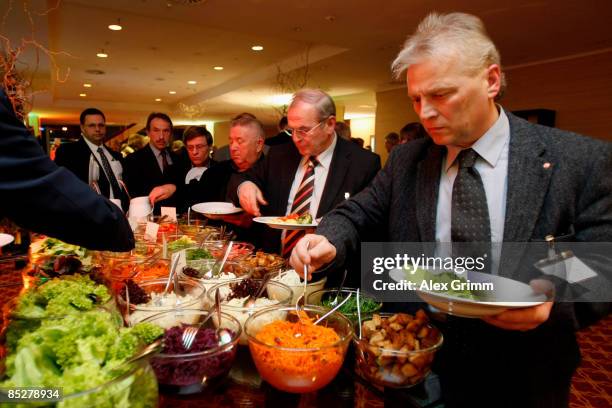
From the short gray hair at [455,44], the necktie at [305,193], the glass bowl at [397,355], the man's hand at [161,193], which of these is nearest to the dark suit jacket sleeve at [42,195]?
the glass bowl at [397,355]

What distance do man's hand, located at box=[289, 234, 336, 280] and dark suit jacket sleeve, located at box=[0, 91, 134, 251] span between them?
0.52 meters

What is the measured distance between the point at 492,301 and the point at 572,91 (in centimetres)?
795

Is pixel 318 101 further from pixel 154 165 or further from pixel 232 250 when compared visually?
pixel 154 165

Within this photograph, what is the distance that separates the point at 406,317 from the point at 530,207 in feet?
1.59

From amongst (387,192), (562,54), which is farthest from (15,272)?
(562,54)

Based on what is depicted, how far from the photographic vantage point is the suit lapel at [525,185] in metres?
1.13

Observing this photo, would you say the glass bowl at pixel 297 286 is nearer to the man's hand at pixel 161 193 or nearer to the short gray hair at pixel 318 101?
the short gray hair at pixel 318 101

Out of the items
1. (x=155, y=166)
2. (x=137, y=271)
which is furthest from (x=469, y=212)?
(x=155, y=166)

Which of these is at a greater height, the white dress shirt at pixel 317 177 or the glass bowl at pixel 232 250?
the white dress shirt at pixel 317 177

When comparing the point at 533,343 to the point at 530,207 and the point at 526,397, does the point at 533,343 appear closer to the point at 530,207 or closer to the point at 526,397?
the point at 526,397

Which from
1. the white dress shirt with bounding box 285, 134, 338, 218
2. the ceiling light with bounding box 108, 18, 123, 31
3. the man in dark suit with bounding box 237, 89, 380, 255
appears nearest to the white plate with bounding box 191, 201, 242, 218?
the man in dark suit with bounding box 237, 89, 380, 255

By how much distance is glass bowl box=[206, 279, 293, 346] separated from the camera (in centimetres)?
102

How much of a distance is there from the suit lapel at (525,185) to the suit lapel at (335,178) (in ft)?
3.74

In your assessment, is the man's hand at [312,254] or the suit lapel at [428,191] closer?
the man's hand at [312,254]
